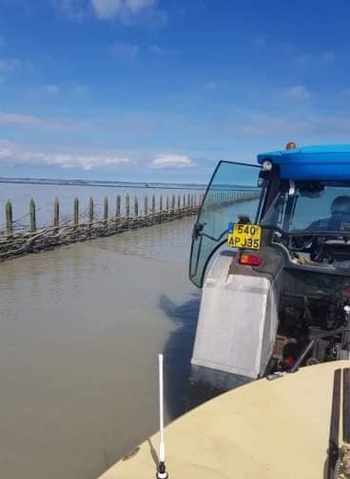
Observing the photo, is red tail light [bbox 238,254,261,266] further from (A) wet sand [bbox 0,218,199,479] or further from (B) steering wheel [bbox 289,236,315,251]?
(A) wet sand [bbox 0,218,199,479]

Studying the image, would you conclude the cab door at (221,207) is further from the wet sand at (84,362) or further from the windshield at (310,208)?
the wet sand at (84,362)

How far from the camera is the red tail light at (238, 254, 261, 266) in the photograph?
11.7 ft

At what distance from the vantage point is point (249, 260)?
11.7ft

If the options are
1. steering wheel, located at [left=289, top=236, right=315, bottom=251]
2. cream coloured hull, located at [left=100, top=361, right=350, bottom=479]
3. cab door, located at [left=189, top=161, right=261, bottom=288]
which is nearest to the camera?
cream coloured hull, located at [left=100, top=361, right=350, bottom=479]

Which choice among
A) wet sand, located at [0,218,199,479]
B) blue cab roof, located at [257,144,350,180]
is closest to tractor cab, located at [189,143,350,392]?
blue cab roof, located at [257,144,350,180]

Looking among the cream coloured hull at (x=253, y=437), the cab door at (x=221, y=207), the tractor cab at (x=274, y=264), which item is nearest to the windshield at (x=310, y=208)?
the tractor cab at (x=274, y=264)

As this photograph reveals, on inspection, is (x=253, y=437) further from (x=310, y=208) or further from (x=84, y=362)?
(x=84, y=362)

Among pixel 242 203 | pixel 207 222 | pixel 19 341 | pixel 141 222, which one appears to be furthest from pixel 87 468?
pixel 141 222

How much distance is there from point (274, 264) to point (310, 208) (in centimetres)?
91

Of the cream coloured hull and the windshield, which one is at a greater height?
the windshield

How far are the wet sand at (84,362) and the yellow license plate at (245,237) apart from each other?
6.31ft

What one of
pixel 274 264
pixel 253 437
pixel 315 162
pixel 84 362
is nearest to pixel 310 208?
pixel 315 162

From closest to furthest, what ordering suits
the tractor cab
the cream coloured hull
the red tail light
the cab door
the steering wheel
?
1. the cream coloured hull
2. the tractor cab
3. the red tail light
4. the cab door
5. the steering wheel

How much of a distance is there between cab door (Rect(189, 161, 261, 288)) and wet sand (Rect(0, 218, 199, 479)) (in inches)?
59.6
